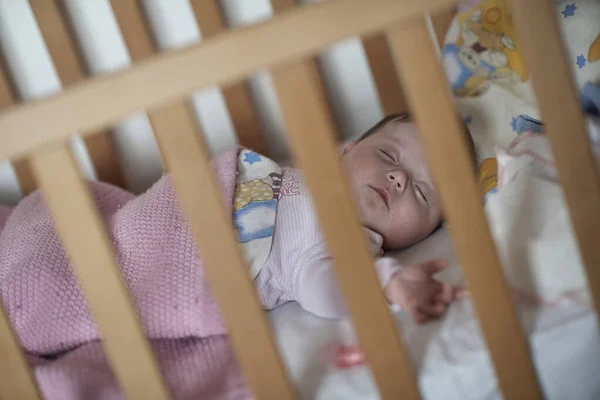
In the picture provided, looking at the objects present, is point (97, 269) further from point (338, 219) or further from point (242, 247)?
point (242, 247)

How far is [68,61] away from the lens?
1166 mm

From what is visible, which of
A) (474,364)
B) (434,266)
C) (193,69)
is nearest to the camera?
(193,69)

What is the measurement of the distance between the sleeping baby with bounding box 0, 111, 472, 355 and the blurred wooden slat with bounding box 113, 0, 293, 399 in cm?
20

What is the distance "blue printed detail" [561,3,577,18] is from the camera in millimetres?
1041

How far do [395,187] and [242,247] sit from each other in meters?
0.26

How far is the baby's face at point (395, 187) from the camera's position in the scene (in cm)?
98

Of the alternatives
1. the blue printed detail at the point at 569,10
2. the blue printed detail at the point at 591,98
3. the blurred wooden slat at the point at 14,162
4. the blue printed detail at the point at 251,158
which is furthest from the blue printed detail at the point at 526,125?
the blurred wooden slat at the point at 14,162

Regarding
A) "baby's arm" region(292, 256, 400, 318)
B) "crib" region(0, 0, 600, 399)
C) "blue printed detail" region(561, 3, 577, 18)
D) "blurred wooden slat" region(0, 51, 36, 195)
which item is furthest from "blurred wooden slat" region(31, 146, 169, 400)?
"blue printed detail" region(561, 3, 577, 18)

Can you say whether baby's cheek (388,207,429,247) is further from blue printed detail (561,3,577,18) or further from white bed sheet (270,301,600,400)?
blue printed detail (561,3,577,18)

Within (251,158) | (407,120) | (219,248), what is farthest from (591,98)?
(219,248)

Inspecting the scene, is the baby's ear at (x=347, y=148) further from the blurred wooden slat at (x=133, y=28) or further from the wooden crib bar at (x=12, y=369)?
the wooden crib bar at (x=12, y=369)

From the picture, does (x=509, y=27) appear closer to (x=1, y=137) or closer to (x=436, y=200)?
(x=436, y=200)

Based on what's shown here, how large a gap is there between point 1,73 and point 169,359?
698 millimetres

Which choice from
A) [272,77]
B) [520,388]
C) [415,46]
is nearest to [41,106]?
[272,77]
